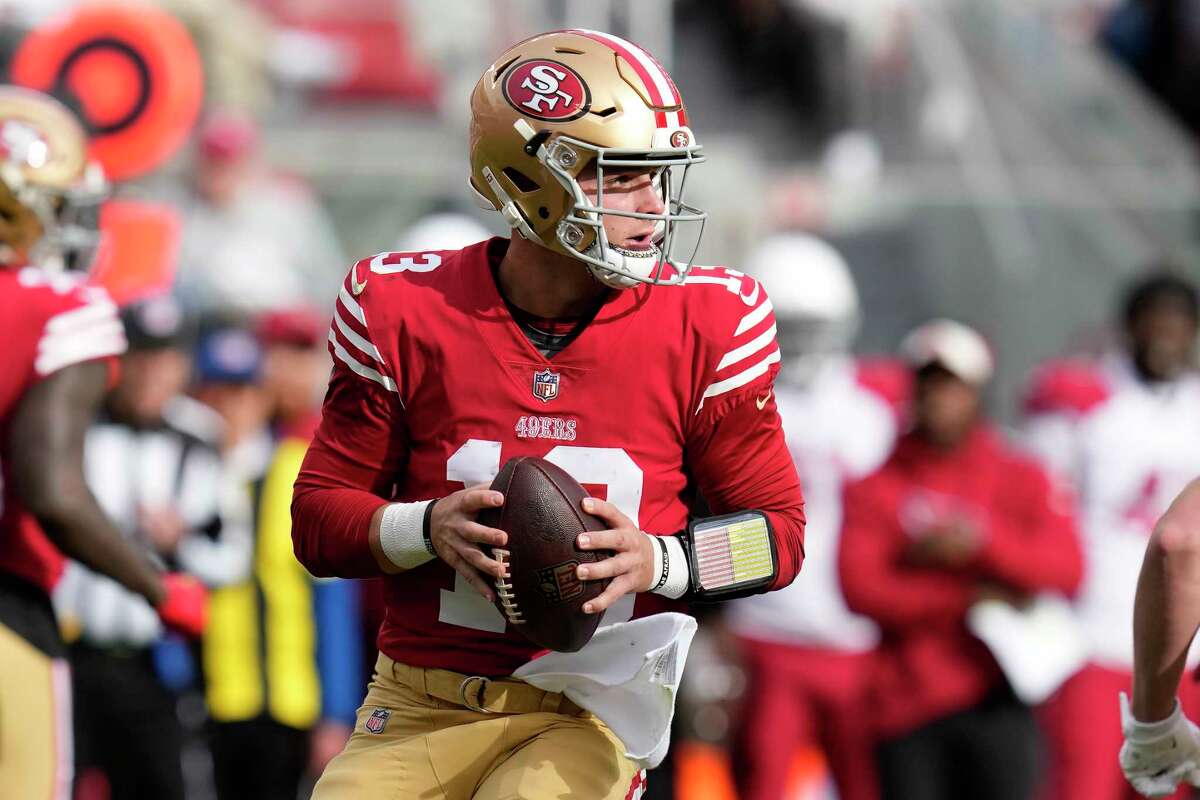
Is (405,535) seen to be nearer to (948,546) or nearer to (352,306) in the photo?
(352,306)

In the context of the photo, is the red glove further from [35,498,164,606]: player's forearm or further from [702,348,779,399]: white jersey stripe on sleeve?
[702,348,779,399]: white jersey stripe on sleeve

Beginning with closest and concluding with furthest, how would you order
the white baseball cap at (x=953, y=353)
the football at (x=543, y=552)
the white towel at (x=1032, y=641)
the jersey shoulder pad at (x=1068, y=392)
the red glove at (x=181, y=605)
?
the football at (x=543, y=552)
the red glove at (x=181, y=605)
the white towel at (x=1032, y=641)
the white baseball cap at (x=953, y=353)
the jersey shoulder pad at (x=1068, y=392)

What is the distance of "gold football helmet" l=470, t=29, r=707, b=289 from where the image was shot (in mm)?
3262

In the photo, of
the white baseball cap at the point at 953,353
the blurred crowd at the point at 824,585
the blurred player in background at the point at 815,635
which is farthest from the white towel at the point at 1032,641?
the white baseball cap at the point at 953,353

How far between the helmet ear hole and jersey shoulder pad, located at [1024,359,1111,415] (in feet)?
12.0

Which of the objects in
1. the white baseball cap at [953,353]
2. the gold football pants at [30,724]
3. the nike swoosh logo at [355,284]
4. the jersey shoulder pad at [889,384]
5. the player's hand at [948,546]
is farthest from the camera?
→ the jersey shoulder pad at [889,384]

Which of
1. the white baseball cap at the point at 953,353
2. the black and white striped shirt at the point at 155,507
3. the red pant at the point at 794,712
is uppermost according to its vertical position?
the white baseball cap at the point at 953,353

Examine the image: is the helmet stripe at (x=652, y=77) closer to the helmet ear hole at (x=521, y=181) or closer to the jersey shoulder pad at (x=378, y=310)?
the helmet ear hole at (x=521, y=181)

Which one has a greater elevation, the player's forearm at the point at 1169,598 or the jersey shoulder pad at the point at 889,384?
the player's forearm at the point at 1169,598

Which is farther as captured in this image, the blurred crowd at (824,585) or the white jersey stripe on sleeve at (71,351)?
the blurred crowd at (824,585)

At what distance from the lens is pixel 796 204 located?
29.0 feet

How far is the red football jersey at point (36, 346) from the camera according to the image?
12.9 ft

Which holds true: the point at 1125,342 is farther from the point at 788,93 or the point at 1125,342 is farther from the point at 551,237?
the point at 551,237

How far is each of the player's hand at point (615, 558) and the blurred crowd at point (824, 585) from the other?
2890 mm
